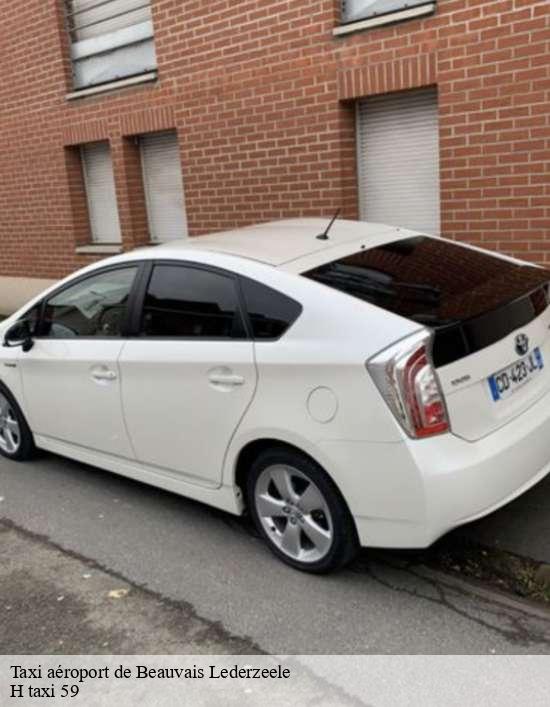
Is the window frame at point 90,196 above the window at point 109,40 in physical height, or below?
below

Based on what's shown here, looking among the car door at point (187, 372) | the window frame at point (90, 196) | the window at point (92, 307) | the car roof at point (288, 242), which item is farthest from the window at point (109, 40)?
the car door at point (187, 372)

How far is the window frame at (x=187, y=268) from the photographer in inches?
135

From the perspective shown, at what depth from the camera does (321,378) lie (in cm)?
306

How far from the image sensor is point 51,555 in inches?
152

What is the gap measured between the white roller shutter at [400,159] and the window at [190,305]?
9.83 ft

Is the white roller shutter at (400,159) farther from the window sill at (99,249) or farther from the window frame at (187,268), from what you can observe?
the window sill at (99,249)

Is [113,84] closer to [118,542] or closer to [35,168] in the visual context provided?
[35,168]

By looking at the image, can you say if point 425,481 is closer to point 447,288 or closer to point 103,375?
point 447,288

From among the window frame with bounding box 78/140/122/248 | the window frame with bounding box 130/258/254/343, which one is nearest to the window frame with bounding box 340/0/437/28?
the window frame with bounding box 130/258/254/343

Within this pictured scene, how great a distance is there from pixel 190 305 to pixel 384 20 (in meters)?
3.30

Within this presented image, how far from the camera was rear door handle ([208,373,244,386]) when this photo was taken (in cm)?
339

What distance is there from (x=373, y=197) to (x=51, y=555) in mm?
4156

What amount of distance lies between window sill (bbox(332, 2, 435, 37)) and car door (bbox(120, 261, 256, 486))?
3.09m
